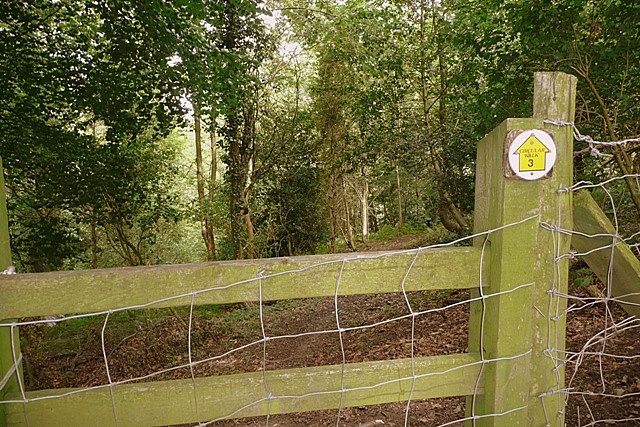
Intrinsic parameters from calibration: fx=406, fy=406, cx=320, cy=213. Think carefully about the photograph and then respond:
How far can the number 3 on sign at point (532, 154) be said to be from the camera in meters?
1.58

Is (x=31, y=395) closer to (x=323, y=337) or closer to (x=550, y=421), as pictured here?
(x=550, y=421)

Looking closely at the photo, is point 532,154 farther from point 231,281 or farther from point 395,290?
point 231,281

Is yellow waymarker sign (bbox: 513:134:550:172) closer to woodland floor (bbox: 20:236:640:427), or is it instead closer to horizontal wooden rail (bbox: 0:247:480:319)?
horizontal wooden rail (bbox: 0:247:480:319)

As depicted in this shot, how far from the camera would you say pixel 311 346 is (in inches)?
256

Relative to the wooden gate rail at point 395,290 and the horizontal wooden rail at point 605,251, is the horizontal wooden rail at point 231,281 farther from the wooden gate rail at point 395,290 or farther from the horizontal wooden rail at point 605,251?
the horizontal wooden rail at point 605,251

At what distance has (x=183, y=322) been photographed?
8.21m

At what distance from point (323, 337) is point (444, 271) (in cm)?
548

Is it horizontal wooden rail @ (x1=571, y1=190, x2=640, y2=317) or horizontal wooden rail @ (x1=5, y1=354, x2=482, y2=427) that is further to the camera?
horizontal wooden rail @ (x1=571, y1=190, x2=640, y2=317)

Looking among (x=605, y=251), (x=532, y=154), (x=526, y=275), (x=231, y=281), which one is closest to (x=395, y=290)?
(x=526, y=275)

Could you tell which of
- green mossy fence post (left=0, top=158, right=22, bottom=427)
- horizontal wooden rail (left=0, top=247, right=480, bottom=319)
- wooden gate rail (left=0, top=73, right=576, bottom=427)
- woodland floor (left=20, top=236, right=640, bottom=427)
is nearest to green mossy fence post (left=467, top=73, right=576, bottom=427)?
wooden gate rail (left=0, top=73, right=576, bottom=427)

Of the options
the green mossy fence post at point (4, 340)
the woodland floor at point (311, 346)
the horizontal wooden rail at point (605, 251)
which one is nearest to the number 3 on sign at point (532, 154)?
the horizontal wooden rail at point (605, 251)

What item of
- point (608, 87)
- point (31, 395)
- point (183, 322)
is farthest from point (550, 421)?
point (183, 322)

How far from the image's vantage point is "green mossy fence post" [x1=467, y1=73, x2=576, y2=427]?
1.61m

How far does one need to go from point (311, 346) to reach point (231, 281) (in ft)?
17.3
